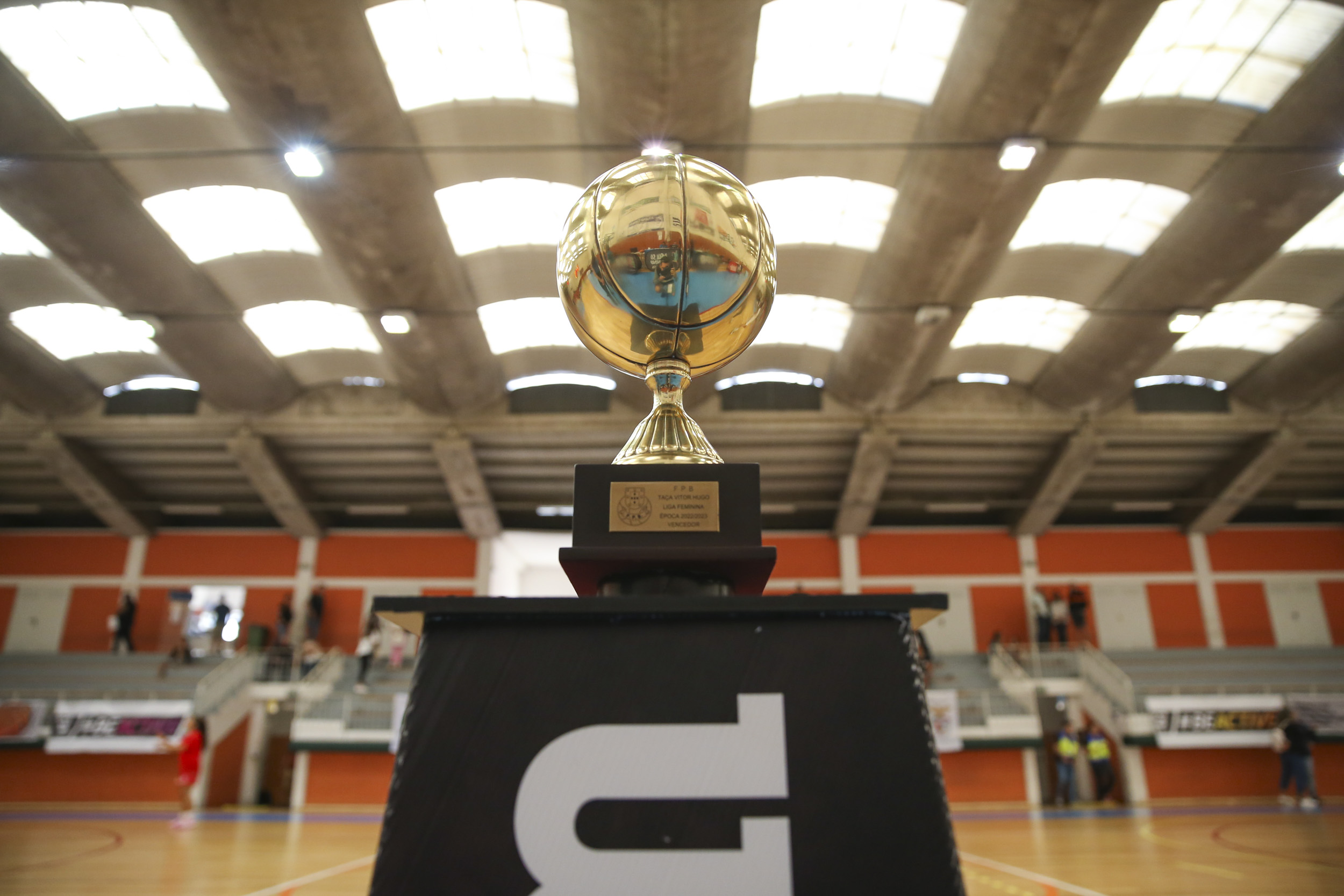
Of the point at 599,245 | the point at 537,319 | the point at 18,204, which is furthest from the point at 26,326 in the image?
the point at 599,245

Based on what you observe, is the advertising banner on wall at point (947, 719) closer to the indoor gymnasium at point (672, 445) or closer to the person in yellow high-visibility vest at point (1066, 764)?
the indoor gymnasium at point (672, 445)

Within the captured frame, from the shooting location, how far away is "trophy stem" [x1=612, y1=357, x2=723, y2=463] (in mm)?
1233

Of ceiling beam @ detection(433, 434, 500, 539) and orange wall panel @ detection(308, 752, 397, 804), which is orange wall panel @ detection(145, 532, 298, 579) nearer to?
ceiling beam @ detection(433, 434, 500, 539)

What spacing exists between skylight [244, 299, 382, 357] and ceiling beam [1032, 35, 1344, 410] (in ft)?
46.7

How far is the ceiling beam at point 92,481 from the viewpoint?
17.5 m

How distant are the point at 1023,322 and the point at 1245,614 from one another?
34.0ft

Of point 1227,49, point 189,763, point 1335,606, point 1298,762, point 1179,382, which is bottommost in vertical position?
point 1298,762

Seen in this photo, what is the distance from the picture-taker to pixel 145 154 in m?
10.6

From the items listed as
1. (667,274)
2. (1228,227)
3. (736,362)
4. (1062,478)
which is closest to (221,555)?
(736,362)

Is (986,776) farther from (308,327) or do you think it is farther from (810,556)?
(308,327)

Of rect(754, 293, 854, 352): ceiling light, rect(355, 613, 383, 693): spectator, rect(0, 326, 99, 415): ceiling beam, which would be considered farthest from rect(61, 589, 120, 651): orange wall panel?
rect(754, 293, 854, 352): ceiling light

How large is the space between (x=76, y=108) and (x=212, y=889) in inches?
417

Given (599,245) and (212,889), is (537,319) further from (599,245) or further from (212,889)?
(599,245)

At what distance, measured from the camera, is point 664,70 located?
970cm
